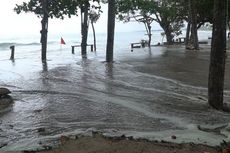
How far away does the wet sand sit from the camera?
6.01 m

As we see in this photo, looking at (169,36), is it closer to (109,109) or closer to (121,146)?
(109,109)

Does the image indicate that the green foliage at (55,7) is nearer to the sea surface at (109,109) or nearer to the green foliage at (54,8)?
the green foliage at (54,8)

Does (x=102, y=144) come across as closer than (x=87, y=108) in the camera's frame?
Yes

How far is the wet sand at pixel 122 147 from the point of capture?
6012 mm

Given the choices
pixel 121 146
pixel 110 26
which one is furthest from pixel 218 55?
pixel 110 26

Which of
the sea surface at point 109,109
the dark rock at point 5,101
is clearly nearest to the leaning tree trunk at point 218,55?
the sea surface at point 109,109

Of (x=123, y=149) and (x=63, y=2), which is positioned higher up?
(x=63, y=2)

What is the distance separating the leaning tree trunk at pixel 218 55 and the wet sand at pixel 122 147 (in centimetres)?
364

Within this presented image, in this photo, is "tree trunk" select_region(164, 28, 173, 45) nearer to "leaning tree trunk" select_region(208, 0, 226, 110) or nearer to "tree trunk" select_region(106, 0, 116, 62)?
"tree trunk" select_region(106, 0, 116, 62)

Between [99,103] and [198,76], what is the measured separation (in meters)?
6.81

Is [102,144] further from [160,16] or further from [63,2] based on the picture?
[160,16]

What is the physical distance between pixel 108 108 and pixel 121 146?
11.8 feet

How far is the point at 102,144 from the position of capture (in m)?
6.29

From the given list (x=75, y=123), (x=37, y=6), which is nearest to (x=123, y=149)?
(x=75, y=123)
